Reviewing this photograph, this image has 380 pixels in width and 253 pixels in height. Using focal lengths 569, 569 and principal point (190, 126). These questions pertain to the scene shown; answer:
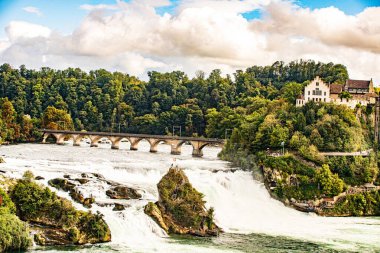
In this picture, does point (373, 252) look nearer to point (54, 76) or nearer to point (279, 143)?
point (279, 143)

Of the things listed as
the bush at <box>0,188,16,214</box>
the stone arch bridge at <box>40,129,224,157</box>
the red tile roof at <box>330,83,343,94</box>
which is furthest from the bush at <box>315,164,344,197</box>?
the bush at <box>0,188,16,214</box>

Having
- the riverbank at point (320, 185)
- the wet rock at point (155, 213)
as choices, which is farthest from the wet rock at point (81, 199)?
the riverbank at point (320, 185)

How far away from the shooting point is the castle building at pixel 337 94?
70656mm

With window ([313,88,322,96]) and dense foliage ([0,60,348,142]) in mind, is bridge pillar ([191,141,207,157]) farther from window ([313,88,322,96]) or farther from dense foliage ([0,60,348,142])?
dense foliage ([0,60,348,142])

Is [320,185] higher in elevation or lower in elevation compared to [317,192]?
higher

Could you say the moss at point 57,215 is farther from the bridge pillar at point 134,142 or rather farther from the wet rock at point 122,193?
the bridge pillar at point 134,142

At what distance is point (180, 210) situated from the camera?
41.4 m

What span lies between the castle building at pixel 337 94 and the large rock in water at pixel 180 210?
31.6 m

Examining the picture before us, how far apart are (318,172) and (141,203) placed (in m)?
21.8

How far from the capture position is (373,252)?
37.9 meters

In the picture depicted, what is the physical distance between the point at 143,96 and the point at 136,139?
46.8 metres

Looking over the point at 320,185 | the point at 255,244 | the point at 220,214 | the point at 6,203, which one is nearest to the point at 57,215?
the point at 6,203

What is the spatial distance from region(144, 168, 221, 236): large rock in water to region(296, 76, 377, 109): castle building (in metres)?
31.6

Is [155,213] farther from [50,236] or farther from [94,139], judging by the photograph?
[94,139]
